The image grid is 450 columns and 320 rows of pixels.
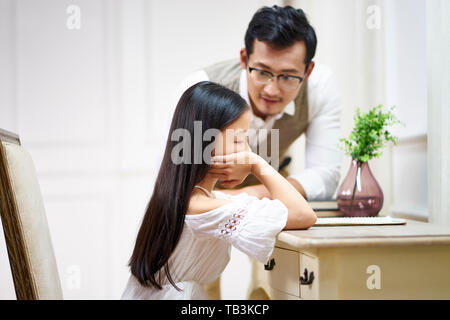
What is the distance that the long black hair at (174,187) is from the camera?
1.09m

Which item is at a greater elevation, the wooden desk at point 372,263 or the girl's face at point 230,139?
the girl's face at point 230,139

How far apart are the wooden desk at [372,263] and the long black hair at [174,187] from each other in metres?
0.25

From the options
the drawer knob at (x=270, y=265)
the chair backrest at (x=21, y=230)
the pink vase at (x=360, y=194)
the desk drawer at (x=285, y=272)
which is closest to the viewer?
the chair backrest at (x=21, y=230)

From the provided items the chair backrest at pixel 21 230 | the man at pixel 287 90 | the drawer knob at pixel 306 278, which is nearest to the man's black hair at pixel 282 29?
the man at pixel 287 90

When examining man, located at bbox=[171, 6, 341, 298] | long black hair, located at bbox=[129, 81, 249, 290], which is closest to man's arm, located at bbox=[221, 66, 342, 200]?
man, located at bbox=[171, 6, 341, 298]

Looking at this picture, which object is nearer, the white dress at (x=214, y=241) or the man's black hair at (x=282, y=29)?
the white dress at (x=214, y=241)

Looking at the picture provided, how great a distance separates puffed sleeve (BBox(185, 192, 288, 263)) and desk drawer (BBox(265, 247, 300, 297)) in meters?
0.09

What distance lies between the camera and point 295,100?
184cm

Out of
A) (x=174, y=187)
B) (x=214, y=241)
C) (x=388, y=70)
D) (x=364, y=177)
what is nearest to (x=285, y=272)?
(x=214, y=241)

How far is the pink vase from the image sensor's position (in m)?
1.44

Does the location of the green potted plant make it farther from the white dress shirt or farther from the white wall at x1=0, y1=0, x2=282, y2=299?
the white wall at x1=0, y1=0, x2=282, y2=299

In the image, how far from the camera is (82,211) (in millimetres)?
2350

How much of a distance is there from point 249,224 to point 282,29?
0.74 meters

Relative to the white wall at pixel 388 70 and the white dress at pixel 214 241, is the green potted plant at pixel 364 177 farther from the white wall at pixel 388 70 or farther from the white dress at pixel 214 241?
the white dress at pixel 214 241
